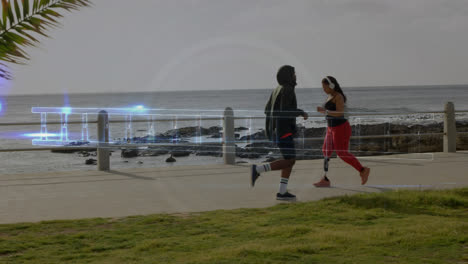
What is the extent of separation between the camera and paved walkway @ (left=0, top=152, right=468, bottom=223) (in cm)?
756

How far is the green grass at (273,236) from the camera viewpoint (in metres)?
4.81

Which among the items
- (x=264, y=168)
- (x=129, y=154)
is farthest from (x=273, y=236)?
(x=129, y=154)

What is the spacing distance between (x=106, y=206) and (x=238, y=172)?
13.0 feet

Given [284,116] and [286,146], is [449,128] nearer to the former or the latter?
[286,146]

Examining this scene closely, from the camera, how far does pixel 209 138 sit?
1532cm

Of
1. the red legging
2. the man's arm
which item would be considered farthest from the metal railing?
the man's arm

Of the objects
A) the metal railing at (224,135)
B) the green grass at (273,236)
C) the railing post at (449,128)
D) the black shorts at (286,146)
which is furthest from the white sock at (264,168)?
the railing post at (449,128)

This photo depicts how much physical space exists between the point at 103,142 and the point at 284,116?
A: 5132 millimetres

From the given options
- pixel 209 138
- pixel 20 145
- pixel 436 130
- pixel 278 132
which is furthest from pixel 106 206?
pixel 20 145

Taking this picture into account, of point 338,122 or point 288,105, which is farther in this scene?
point 338,122

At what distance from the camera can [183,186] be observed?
9.51 meters

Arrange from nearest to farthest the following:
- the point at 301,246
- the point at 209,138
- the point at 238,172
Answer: the point at 301,246, the point at 238,172, the point at 209,138

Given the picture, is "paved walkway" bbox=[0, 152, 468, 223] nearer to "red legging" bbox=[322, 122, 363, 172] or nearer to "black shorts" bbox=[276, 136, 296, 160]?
"red legging" bbox=[322, 122, 363, 172]

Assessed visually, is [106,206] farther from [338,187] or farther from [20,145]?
[20,145]
